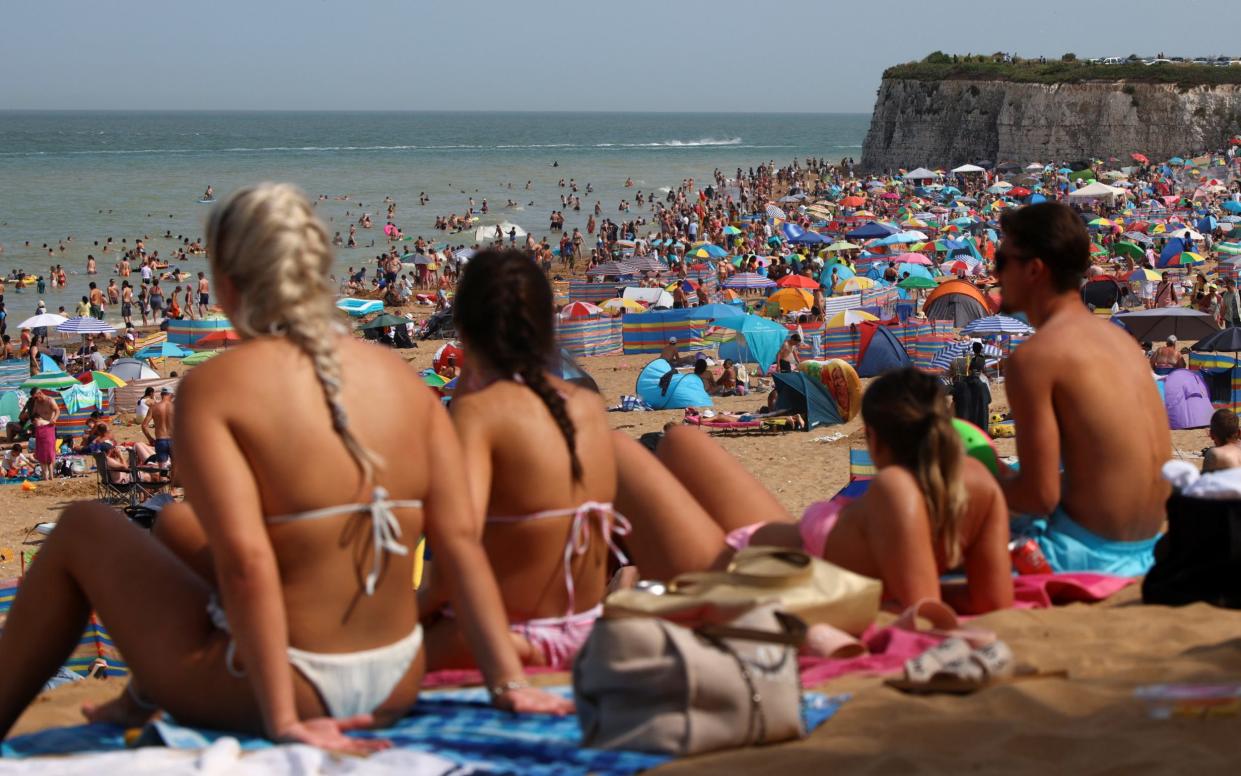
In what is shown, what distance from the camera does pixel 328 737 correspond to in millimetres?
2305

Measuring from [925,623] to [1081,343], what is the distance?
90 centimetres

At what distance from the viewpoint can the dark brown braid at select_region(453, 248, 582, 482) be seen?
110 inches

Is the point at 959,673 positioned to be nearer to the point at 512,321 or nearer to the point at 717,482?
the point at 717,482

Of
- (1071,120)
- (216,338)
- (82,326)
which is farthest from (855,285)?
(1071,120)

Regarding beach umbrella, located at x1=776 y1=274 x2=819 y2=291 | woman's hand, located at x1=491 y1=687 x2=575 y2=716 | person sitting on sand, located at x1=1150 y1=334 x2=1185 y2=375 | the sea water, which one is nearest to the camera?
woman's hand, located at x1=491 y1=687 x2=575 y2=716

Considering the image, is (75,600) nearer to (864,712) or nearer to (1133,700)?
(864,712)

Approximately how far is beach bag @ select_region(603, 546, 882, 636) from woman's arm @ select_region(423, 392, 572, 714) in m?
0.21

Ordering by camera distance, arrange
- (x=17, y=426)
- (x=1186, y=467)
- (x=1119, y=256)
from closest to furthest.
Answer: (x=1186, y=467)
(x=17, y=426)
(x=1119, y=256)

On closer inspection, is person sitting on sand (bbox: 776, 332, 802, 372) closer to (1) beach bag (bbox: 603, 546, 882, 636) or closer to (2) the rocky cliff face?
(1) beach bag (bbox: 603, 546, 882, 636)

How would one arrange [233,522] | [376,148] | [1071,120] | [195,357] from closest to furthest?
[233,522]
[195,357]
[1071,120]
[376,148]

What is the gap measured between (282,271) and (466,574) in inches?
26.1

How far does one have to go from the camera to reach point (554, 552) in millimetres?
2854

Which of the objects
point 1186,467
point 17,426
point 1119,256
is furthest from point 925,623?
point 1119,256

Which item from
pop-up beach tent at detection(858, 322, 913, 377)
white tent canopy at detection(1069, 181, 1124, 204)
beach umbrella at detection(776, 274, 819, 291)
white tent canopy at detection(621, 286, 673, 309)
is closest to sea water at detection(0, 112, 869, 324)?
white tent canopy at detection(621, 286, 673, 309)
